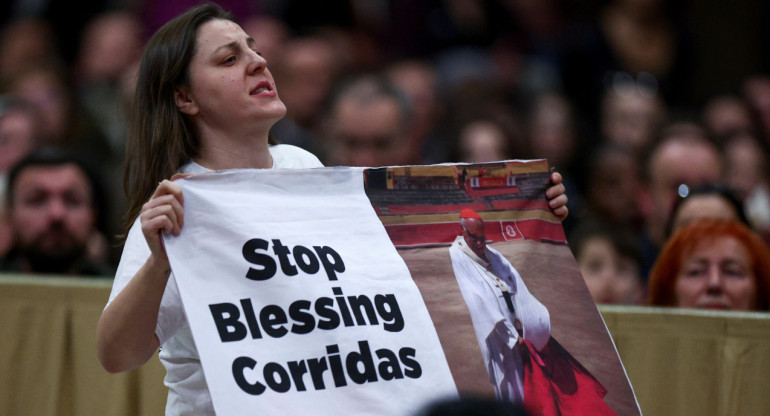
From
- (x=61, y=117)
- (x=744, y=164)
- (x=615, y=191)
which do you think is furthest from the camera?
(x=744, y=164)

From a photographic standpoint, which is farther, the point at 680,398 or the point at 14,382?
the point at 14,382

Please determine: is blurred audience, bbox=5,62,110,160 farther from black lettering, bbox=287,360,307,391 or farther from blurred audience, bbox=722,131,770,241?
black lettering, bbox=287,360,307,391

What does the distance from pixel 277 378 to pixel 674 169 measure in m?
3.85

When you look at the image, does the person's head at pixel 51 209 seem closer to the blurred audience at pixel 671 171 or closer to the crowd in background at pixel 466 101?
the crowd in background at pixel 466 101

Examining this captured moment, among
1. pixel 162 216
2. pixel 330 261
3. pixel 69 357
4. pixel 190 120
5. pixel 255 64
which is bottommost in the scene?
pixel 69 357

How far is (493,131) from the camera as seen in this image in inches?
235

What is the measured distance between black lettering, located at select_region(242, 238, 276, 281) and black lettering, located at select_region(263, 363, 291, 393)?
0.74 ft

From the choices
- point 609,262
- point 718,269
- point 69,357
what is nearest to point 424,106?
point 609,262

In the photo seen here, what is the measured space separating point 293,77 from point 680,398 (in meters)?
3.87

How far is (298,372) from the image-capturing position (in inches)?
96.0

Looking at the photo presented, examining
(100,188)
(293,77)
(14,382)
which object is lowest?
(14,382)

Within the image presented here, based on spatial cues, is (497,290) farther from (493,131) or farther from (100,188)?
(493,131)

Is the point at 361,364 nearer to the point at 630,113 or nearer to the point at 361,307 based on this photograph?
the point at 361,307

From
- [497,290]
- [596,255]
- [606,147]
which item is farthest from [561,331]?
[606,147]
